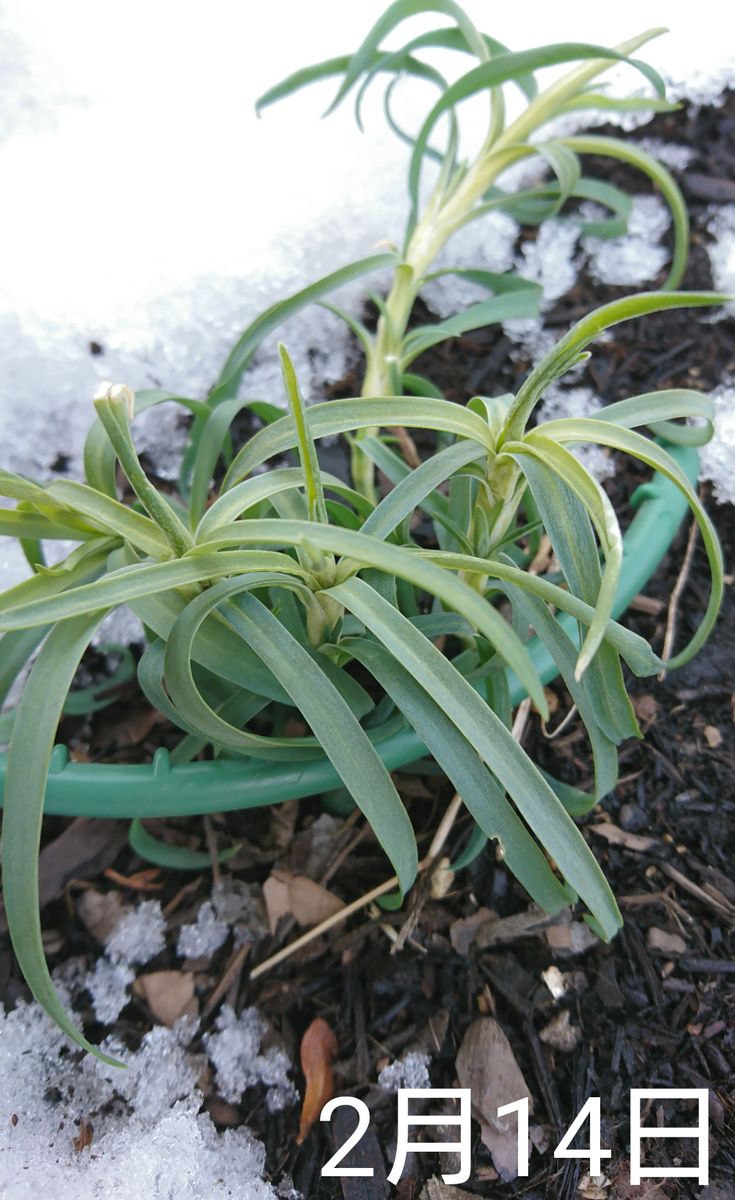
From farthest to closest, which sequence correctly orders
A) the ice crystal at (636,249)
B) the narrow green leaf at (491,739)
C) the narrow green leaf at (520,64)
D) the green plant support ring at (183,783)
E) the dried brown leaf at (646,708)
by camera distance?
the ice crystal at (636,249) → the dried brown leaf at (646,708) → the narrow green leaf at (520,64) → the green plant support ring at (183,783) → the narrow green leaf at (491,739)

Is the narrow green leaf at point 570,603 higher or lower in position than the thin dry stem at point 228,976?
higher

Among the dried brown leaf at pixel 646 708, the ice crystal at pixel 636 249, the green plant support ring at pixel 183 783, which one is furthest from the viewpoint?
the ice crystal at pixel 636 249

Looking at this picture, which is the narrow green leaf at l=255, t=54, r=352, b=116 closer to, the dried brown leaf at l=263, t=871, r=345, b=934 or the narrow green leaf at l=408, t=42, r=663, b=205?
the narrow green leaf at l=408, t=42, r=663, b=205

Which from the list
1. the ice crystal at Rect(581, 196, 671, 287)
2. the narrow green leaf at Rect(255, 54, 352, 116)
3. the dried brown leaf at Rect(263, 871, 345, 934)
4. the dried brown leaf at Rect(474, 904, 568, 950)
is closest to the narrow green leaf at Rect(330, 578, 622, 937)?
the dried brown leaf at Rect(474, 904, 568, 950)

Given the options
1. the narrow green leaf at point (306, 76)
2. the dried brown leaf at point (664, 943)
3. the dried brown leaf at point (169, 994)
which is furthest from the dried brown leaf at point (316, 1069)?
the narrow green leaf at point (306, 76)

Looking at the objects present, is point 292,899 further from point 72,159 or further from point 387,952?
point 72,159

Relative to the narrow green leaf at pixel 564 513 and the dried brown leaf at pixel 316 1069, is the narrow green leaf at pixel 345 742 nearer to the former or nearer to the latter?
the narrow green leaf at pixel 564 513
